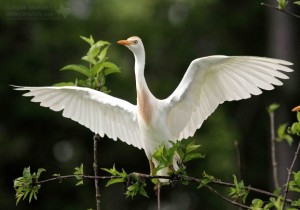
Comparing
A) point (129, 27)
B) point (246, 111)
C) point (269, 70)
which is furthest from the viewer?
point (246, 111)

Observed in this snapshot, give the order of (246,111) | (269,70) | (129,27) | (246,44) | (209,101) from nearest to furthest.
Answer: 1. (269,70)
2. (209,101)
3. (129,27)
4. (246,111)
5. (246,44)

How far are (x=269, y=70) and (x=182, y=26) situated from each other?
482 inches

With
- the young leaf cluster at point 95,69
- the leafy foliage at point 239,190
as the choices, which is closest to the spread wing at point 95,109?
the young leaf cluster at point 95,69

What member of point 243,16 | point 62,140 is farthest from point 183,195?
point 243,16

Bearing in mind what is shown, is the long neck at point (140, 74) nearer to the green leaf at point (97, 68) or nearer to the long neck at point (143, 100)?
the long neck at point (143, 100)

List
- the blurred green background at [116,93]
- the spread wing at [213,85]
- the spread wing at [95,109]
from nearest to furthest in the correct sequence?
the spread wing at [213,85]
the spread wing at [95,109]
the blurred green background at [116,93]

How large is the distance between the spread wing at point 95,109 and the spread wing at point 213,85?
353 mm

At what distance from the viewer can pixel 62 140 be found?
14.5 meters

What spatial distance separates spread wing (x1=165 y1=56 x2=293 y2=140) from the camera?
203 inches

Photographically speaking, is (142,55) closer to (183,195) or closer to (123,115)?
(123,115)

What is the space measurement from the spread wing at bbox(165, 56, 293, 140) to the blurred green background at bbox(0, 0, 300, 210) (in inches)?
292

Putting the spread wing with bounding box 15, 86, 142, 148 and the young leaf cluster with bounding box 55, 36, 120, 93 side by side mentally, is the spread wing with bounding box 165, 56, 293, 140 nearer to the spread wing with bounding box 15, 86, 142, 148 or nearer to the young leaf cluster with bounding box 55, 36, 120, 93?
the spread wing with bounding box 15, 86, 142, 148

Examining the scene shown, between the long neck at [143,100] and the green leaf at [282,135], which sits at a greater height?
the long neck at [143,100]

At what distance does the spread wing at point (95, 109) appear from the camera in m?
5.52
